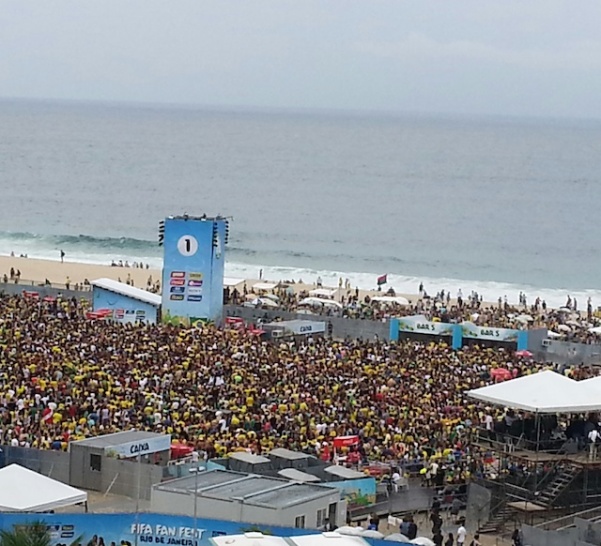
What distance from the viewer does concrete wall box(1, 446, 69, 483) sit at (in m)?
22.7

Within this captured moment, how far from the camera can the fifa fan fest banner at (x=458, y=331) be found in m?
38.0

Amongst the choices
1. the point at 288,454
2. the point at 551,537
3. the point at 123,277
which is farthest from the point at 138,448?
the point at 123,277

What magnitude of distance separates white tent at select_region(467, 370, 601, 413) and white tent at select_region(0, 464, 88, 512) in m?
6.52

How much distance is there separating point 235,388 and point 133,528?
39.1ft

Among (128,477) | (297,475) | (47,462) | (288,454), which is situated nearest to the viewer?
(297,475)

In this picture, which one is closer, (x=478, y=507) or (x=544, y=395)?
(x=478, y=507)

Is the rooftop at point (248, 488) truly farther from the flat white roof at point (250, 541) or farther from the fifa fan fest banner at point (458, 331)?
the fifa fan fest banner at point (458, 331)

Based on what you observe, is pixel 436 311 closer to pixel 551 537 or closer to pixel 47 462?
pixel 47 462

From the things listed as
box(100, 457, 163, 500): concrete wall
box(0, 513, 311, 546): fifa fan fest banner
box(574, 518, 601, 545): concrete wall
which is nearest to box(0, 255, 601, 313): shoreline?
box(100, 457, 163, 500): concrete wall

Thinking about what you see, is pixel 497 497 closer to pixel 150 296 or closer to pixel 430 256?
pixel 150 296

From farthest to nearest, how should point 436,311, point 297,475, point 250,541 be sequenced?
point 436,311
point 297,475
point 250,541

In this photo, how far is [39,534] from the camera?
14.1 metres

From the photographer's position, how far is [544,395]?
22.6 m

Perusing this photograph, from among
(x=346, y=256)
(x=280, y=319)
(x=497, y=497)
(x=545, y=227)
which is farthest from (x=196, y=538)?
(x=545, y=227)
